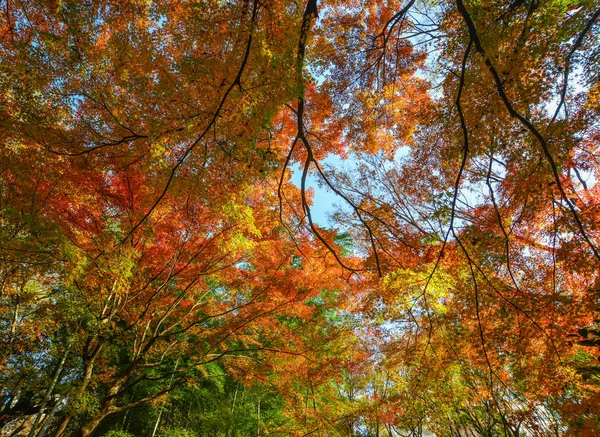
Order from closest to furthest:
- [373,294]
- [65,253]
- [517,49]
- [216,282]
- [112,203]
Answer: [517,49], [65,253], [373,294], [112,203], [216,282]

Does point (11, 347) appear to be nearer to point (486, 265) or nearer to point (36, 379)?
point (36, 379)

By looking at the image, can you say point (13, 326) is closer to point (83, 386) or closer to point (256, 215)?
point (83, 386)

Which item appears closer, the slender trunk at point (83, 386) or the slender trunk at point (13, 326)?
the slender trunk at point (83, 386)

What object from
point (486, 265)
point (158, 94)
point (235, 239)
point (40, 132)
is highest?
point (158, 94)

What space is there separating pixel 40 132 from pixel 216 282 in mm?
4894

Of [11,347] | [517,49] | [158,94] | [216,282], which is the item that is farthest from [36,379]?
[517,49]

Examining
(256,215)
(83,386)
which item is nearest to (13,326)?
(83,386)

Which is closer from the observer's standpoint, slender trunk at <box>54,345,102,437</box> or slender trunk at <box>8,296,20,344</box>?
slender trunk at <box>54,345,102,437</box>

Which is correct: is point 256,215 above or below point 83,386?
above

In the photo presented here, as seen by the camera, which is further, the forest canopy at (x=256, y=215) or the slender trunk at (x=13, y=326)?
the slender trunk at (x=13, y=326)

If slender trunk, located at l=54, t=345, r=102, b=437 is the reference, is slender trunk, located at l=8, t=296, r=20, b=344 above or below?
above

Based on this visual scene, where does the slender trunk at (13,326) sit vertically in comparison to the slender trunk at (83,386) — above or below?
above

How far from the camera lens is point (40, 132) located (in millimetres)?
4105

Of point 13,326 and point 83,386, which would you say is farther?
point 13,326
